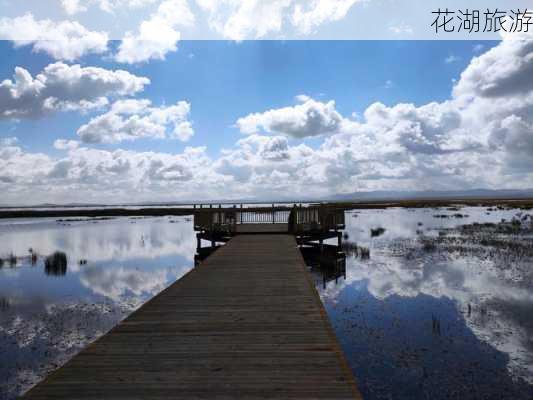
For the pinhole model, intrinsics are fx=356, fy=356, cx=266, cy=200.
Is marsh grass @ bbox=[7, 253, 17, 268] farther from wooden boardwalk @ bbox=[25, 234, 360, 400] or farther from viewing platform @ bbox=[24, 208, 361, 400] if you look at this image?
wooden boardwalk @ bbox=[25, 234, 360, 400]

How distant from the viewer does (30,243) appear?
29.7 meters

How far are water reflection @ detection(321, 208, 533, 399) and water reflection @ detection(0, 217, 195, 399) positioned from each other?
264 inches

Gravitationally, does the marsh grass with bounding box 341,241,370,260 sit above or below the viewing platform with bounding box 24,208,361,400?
below

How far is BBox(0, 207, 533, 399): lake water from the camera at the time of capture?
23.1ft

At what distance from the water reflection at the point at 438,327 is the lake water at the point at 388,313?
26mm

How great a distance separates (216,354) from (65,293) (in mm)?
11248

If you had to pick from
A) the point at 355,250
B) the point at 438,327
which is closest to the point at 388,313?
the point at 438,327

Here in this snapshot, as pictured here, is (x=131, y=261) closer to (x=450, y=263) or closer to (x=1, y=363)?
(x=1, y=363)

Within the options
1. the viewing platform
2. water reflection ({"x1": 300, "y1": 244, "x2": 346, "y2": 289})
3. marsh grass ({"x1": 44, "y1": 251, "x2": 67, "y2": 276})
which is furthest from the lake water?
the viewing platform

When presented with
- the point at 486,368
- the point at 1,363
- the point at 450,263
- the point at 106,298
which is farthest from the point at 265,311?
the point at 450,263

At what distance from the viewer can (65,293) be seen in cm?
1372

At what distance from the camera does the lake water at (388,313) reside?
7.03 m

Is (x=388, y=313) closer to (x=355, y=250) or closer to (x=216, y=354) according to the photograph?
(x=216, y=354)

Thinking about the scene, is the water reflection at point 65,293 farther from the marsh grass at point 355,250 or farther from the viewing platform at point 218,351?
the marsh grass at point 355,250
